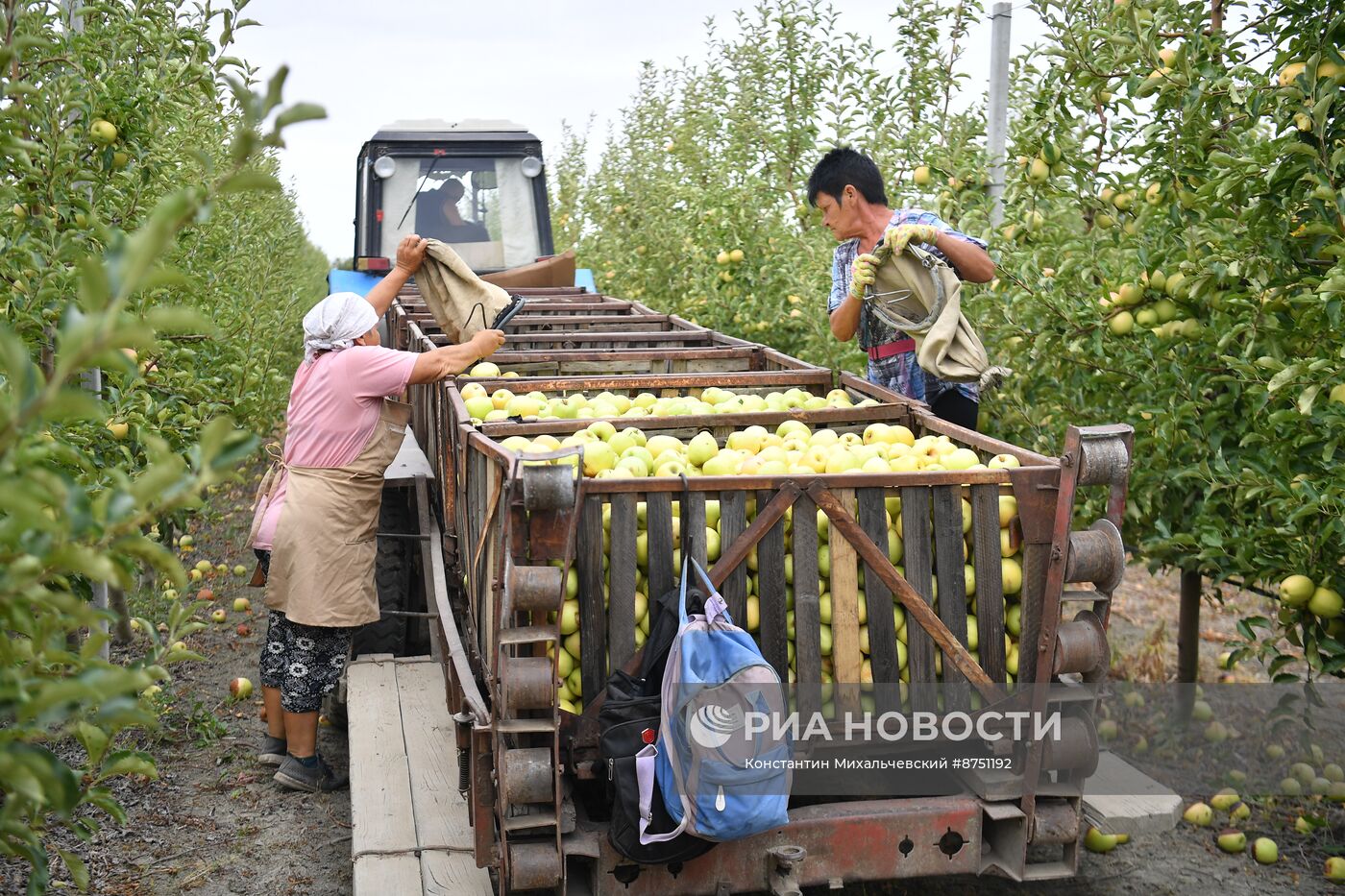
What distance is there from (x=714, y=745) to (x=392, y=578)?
3225 mm

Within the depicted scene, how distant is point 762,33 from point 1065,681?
623 cm

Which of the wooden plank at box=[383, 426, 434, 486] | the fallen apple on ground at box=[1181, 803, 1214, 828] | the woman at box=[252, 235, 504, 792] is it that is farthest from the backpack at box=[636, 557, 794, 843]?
the wooden plank at box=[383, 426, 434, 486]

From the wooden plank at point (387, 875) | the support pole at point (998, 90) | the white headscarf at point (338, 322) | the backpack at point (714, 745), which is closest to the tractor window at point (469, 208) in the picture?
the support pole at point (998, 90)

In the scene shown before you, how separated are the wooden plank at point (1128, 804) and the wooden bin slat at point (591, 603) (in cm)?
148

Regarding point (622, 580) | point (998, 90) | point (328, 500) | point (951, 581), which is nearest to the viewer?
point (622, 580)

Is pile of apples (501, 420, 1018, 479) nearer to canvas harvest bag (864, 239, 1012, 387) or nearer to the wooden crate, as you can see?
the wooden crate

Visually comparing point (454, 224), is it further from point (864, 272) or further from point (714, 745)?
point (714, 745)

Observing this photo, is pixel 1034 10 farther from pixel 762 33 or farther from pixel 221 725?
pixel 221 725

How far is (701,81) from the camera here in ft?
31.8

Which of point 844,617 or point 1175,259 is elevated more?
point 1175,259

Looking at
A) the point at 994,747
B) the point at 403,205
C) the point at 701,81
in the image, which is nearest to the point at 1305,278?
the point at 994,747

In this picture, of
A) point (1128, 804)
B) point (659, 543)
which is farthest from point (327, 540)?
point (1128, 804)

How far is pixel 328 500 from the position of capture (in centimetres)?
443

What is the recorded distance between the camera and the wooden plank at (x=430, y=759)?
11.5 feet
